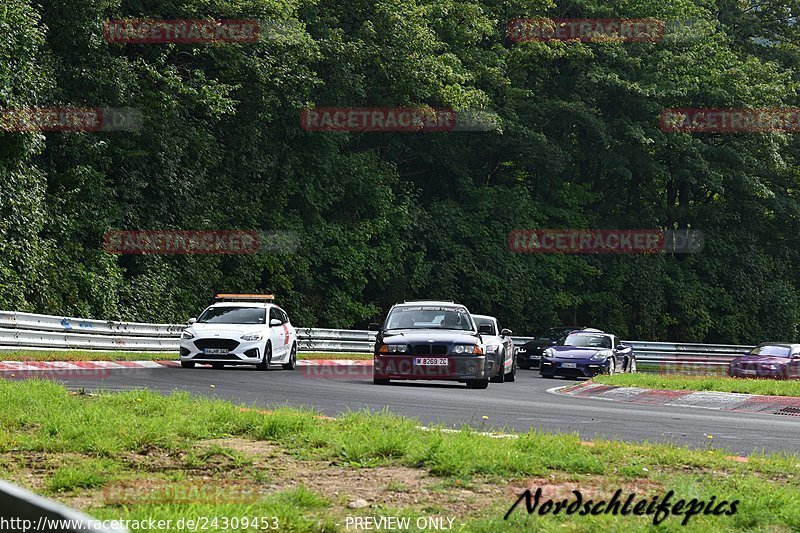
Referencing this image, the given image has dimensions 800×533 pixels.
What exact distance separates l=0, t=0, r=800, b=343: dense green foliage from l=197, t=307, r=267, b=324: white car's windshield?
430cm

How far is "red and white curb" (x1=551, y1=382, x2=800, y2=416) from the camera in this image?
1866 cm

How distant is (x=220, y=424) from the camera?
32.5 ft

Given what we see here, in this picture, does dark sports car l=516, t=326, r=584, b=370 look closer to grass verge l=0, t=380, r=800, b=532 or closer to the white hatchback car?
the white hatchback car

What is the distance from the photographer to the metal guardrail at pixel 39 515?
2.40 m

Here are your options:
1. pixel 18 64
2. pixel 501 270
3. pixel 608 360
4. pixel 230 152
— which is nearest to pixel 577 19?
pixel 501 270

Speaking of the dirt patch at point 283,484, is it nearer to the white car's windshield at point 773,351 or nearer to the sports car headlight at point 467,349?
the sports car headlight at point 467,349

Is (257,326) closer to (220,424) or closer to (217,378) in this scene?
(217,378)

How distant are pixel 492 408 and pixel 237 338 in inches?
415

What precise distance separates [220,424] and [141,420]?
662mm

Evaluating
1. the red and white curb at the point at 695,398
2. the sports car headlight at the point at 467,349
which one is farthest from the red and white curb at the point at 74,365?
the red and white curb at the point at 695,398

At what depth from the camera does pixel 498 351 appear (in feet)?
Answer: 78.3

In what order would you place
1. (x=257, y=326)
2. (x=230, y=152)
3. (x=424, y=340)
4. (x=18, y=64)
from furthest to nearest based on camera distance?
(x=230, y=152)
(x=18, y=64)
(x=257, y=326)
(x=424, y=340)

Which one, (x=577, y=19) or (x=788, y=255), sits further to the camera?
(x=788, y=255)

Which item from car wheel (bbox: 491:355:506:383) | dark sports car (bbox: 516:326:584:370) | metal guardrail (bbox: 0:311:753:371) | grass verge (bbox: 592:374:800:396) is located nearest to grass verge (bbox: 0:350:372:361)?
metal guardrail (bbox: 0:311:753:371)
